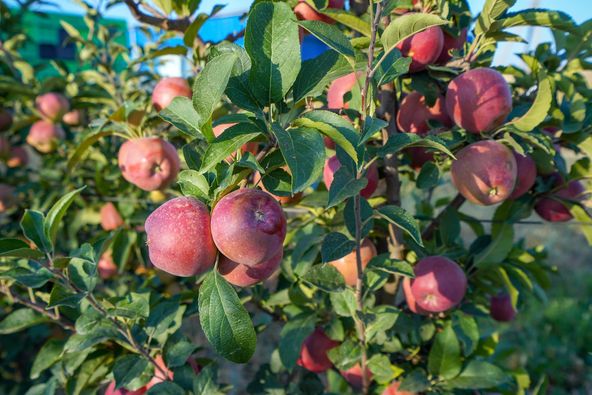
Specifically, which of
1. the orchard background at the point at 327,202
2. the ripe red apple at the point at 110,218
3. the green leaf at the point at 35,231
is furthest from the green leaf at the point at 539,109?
the ripe red apple at the point at 110,218

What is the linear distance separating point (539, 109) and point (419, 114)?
234 millimetres

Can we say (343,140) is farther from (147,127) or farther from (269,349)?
(269,349)

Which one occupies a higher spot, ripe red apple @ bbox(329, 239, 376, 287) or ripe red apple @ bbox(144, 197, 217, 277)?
ripe red apple @ bbox(144, 197, 217, 277)

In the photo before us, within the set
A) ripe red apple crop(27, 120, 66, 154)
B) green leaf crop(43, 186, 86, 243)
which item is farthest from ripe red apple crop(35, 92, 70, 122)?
green leaf crop(43, 186, 86, 243)

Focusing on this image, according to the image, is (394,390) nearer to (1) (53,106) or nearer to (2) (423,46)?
(2) (423,46)

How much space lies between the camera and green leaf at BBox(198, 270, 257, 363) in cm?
59

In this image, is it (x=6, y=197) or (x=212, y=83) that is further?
(x=6, y=197)

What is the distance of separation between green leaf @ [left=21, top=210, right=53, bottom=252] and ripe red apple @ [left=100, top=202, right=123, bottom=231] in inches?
→ 26.5

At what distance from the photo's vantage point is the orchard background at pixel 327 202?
585 millimetres

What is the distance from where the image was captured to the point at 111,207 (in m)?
1.54

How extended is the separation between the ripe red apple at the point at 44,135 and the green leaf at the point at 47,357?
77 centimetres

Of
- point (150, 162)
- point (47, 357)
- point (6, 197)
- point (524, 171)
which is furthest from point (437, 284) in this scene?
point (6, 197)

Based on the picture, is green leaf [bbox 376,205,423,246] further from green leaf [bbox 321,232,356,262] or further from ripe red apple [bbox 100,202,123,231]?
ripe red apple [bbox 100,202,123,231]

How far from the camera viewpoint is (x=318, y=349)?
1122mm
